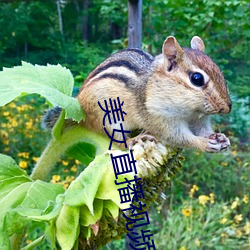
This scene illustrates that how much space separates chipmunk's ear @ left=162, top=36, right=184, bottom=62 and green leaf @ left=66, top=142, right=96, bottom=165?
19 centimetres

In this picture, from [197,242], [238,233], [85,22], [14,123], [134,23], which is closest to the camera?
[134,23]

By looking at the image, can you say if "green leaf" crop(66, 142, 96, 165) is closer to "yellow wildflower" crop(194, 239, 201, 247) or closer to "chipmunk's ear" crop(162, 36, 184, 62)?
"chipmunk's ear" crop(162, 36, 184, 62)

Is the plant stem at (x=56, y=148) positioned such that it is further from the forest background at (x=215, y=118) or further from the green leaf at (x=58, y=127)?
the forest background at (x=215, y=118)

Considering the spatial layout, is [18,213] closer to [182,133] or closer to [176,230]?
[182,133]

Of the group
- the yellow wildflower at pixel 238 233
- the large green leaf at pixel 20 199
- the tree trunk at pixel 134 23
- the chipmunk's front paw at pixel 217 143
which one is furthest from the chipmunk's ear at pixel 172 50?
the yellow wildflower at pixel 238 233

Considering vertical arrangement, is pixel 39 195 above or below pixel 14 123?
above

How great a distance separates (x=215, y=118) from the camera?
2150 millimetres

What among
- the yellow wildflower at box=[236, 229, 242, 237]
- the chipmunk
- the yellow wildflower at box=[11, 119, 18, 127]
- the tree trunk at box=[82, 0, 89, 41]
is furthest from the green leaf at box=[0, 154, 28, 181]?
the tree trunk at box=[82, 0, 89, 41]

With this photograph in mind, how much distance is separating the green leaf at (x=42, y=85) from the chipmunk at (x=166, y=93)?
5 centimetres

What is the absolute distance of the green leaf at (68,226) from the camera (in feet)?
1.47

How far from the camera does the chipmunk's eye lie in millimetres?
654

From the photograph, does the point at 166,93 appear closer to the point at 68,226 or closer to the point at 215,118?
the point at 68,226

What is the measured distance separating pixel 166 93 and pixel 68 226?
323 millimetres

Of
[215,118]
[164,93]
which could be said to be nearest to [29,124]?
[215,118]
